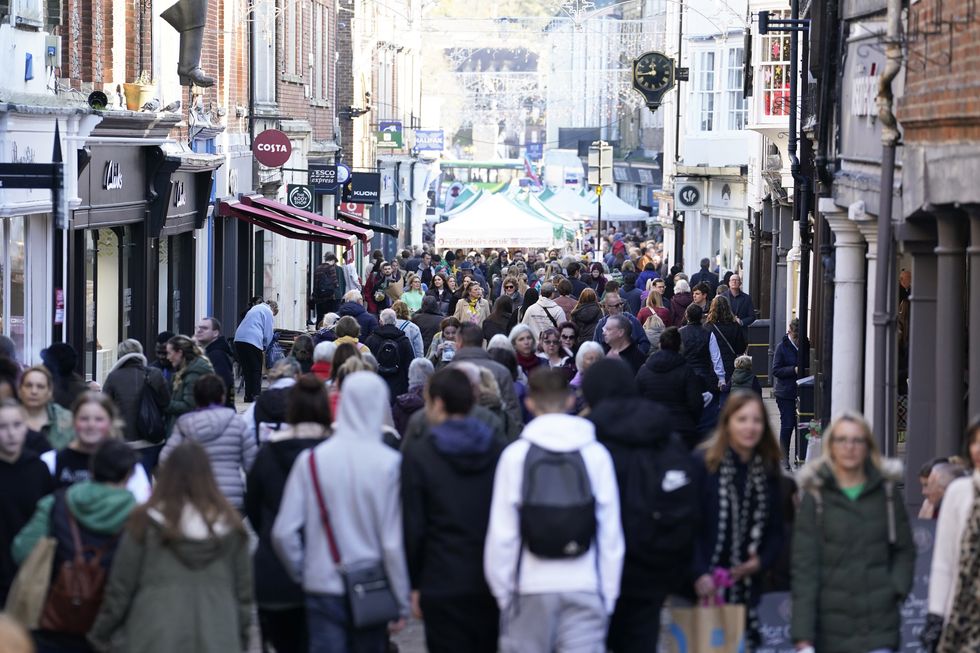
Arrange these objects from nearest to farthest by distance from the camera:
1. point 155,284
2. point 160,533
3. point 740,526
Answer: point 160,533
point 740,526
point 155,284

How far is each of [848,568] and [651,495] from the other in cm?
82

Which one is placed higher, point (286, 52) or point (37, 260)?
point (286, 52)

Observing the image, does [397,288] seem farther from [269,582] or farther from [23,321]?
[269,582]

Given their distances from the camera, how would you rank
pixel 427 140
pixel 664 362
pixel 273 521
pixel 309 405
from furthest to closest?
pixel 427 140, pixel 664 362, pixel 309 405, pixel 273 521

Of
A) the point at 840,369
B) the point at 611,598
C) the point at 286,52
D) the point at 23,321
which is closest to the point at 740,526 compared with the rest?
the point at 611,598

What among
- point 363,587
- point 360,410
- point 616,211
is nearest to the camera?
point 363,587

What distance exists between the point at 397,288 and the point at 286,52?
8.39m

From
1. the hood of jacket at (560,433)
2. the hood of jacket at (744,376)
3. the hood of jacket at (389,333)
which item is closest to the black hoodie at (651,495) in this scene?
the hood of jacket at (560,433)

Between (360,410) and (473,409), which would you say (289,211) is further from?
(360,410)

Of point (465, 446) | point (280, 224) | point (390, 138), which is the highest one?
point (390, 138)

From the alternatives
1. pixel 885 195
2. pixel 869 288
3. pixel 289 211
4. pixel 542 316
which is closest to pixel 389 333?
pixel 542 316

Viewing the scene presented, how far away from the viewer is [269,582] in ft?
24.7

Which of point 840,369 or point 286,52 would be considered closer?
point 840,369

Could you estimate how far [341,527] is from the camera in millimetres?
7203
